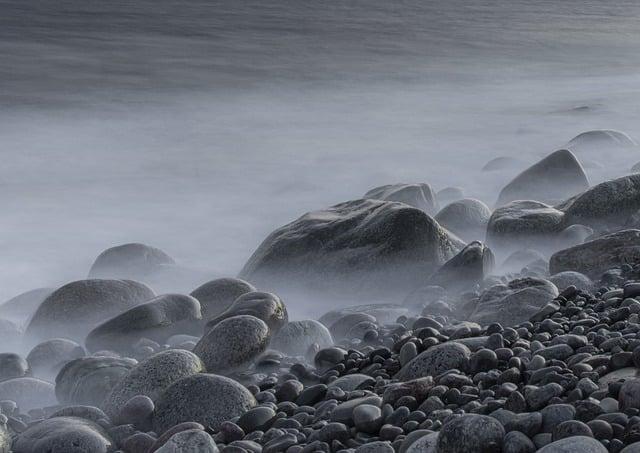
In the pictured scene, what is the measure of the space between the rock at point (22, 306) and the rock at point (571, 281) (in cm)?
306

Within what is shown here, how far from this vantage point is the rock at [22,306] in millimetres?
5609

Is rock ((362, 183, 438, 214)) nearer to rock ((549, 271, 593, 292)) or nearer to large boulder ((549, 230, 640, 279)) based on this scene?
large boulder ((549, 230, 640, 279))

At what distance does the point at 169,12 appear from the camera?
1107 inches

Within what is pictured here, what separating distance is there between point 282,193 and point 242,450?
6827 millimetres

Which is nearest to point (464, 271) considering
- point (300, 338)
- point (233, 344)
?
point (300, 338)

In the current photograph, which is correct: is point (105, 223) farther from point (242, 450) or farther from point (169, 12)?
point (169, 12)

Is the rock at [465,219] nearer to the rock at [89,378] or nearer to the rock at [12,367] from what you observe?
the rock at [89,378]

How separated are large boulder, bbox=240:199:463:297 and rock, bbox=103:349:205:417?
1.73 meters

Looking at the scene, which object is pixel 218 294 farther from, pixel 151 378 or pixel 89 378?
pixel 151 378

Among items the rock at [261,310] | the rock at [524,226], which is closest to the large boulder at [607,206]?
the rock at [524,226]

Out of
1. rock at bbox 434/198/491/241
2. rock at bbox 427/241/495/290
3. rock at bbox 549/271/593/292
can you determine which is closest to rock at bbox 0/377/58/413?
rock at bbox 427/241/495/290

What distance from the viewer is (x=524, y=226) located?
5605 millimetres

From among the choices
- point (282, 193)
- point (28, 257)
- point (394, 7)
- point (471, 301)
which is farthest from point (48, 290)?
point (394, 7)

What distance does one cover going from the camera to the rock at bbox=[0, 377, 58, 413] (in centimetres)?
389
